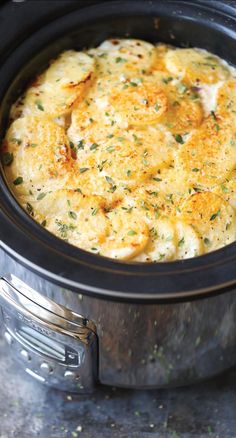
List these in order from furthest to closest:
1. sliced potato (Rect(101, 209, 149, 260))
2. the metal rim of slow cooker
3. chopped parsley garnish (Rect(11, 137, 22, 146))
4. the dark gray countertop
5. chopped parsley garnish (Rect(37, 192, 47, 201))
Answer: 1. the dark gray countertop
2. chopped parsley garnish (Rect(11, 137, 22, 146))
3. chopped parsley garnish (Rect(37, 192, 47, 201))
4. sliced potato (Rect(101, 209, 149, 260))
5. the metal rim of slow cooker

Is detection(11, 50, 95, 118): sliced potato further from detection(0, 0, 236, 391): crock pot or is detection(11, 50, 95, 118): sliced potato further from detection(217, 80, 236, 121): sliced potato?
detection(217, 80, 236, 121): sliced potato

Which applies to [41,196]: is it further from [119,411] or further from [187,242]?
[119,411]

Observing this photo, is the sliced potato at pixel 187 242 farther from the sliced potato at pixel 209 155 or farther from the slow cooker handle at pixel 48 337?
the slow cooker handle at pixel 48 337

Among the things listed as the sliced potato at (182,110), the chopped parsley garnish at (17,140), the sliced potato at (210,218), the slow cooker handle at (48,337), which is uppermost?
the sliced potato at (182,110)

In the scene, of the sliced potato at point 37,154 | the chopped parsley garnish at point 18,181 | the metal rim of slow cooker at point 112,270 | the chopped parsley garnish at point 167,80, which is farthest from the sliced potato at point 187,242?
the chopped parsley garnish at point 167,80

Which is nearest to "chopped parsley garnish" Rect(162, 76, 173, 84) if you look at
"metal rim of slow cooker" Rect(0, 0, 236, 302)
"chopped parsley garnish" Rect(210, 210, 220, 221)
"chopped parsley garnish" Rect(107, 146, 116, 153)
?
"chopped parsley garnish" Rect(107, 146, 116, 153)

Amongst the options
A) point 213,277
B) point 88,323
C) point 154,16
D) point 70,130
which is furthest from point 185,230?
point 154,16
